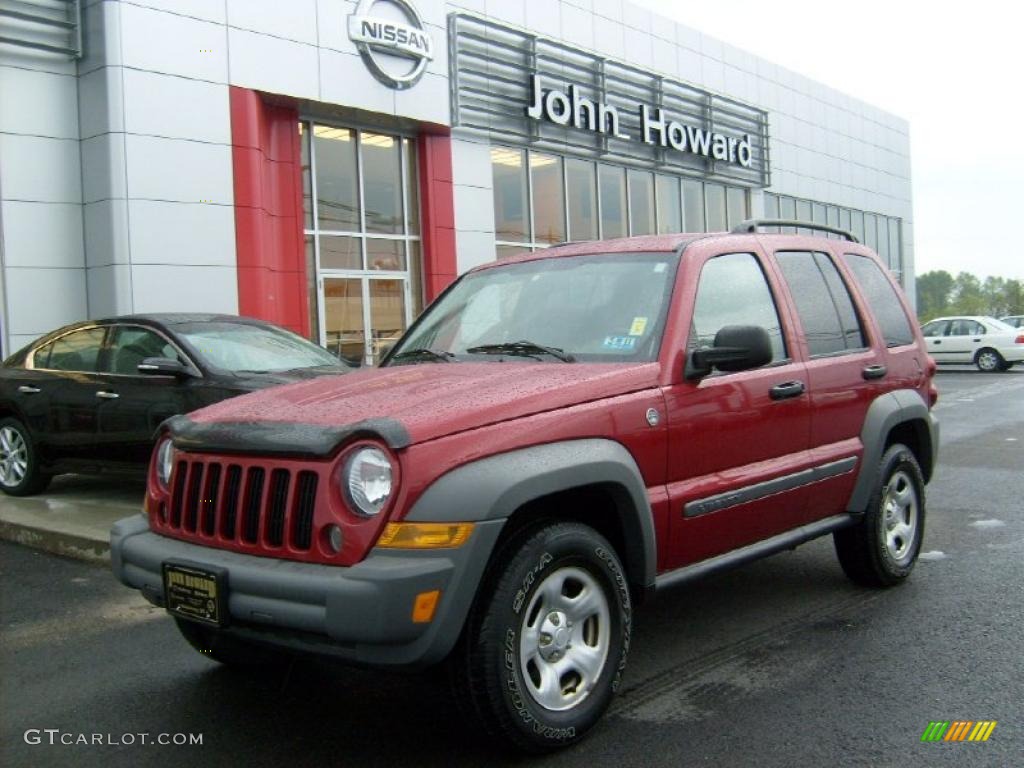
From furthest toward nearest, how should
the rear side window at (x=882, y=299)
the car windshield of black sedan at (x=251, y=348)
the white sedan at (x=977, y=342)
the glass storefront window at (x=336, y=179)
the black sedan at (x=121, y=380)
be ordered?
the white sedan at (x=977, y=342) → the glass storefront window at (x=336, y=179) → the car windshield of black sedan at (x=251, y=348) → the black sedan at (x=121, y=380) → the rear side window at (x=882, y=299)

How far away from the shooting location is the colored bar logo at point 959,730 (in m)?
3.40

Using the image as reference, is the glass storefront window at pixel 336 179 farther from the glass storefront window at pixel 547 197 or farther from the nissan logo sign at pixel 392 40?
the glass storefront window at pixel 547 197

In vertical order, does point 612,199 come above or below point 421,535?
above

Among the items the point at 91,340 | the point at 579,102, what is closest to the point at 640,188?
the point at 579,102

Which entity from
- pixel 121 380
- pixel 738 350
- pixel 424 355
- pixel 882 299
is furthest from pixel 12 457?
pixel 882 299

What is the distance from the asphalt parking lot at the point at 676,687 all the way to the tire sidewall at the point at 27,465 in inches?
109

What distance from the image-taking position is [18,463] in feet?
28.3

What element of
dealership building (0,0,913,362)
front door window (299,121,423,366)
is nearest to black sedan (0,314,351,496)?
dealership building (0,0,913,362)

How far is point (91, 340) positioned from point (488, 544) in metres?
6.36

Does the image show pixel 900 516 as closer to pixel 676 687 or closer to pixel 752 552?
pixel 752 552

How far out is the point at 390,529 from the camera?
3.05 meters

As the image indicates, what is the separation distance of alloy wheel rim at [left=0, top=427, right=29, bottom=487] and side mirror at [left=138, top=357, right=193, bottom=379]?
2045 mm

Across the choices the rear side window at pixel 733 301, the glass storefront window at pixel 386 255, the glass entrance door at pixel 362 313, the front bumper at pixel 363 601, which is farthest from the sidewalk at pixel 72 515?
the glass storefront window at pixel 386 255

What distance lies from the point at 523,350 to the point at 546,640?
4.31ft
